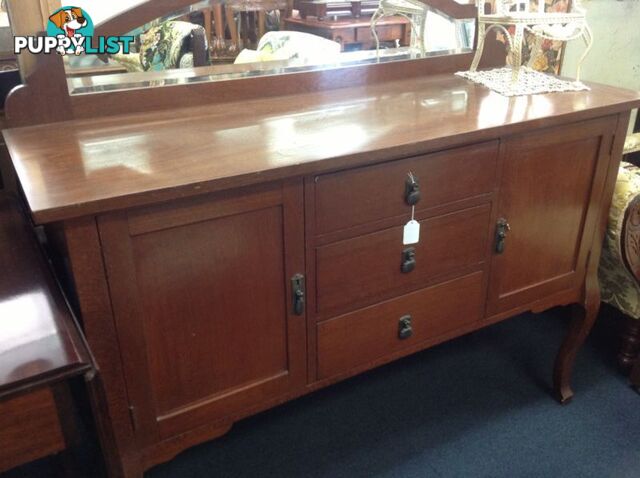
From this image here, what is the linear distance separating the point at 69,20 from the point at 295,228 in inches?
24.2

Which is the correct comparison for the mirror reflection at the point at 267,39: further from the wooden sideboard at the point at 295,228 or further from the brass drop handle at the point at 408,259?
the brass drop handle at the point at 408,259

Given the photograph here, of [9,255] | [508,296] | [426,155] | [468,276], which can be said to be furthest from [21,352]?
[508,296]

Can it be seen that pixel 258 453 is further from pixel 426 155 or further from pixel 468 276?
pixel 426 155

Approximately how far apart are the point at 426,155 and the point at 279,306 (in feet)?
1.22

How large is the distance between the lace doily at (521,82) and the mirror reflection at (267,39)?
112 millimetres

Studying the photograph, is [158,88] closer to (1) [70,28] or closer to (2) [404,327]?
(1) [70,28]

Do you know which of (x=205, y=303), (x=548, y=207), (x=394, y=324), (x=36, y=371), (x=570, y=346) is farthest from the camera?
(x=570, y=346)

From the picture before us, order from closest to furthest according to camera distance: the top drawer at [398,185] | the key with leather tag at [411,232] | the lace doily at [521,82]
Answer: the top drawer at [398,185] < the key with leather tag at [411,232] < the lace doily at [521,82]

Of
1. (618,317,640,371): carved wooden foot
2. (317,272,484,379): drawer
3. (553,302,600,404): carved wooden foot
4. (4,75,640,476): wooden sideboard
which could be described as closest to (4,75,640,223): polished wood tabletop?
(4,75,640,476): wooden sideboard

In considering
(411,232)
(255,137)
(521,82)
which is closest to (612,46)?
(521,82)

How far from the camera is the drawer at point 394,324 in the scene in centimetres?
113

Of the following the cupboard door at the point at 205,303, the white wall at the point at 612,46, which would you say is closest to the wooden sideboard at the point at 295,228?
the cupboard door at the point at 205,303

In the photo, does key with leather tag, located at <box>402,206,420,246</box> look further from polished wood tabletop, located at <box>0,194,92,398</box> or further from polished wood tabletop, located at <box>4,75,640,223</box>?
polished wood tabletop, located at <box>0,194,92,398</box>

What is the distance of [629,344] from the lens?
1662mm
